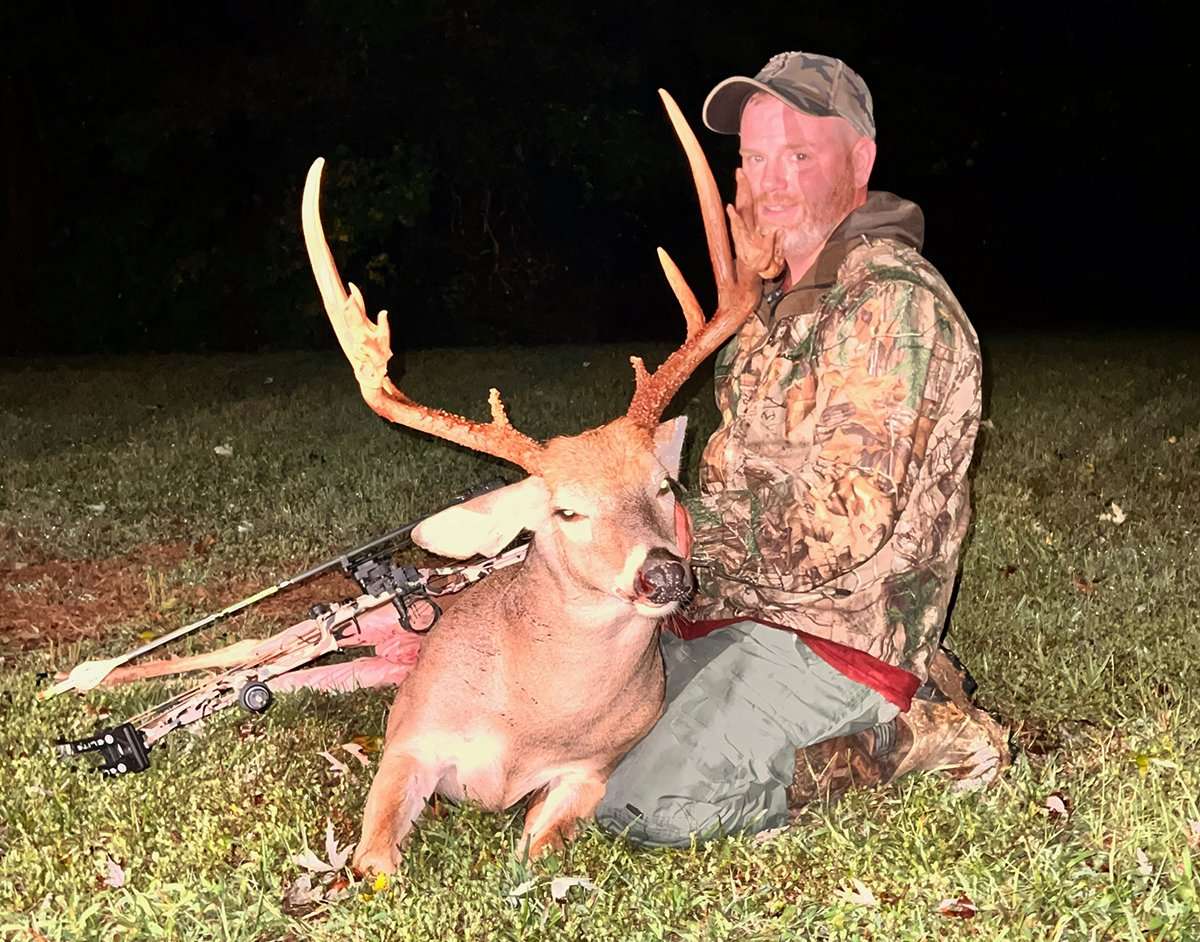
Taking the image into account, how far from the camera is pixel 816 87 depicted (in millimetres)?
3836

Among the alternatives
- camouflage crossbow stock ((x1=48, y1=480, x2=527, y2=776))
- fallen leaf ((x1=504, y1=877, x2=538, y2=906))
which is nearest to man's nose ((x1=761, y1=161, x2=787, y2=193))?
camouflage crossbow stock ((x1=48, y1=480, x2=527, y2=776))

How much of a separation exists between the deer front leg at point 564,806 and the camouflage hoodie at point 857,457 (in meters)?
0.62

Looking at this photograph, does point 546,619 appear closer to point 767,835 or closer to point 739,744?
point 739,744

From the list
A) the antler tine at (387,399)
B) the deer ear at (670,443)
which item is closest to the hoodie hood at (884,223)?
the deer ear at (670,443)

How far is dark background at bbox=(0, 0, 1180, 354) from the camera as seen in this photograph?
20.2m

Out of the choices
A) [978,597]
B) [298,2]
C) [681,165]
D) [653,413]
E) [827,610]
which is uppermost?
[653,413]

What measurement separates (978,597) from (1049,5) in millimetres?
20813

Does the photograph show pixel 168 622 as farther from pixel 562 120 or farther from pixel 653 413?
pixel 562 120

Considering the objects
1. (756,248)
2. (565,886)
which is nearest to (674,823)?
(565,886)

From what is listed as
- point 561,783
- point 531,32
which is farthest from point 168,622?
point 531,32

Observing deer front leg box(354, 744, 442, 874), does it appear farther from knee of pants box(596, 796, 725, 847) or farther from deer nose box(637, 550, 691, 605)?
deer nose box(637, 550, 691, 605)

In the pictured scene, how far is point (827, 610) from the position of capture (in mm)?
3736

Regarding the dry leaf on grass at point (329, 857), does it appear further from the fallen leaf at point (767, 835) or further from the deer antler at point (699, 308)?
the deer antler at point (699, 308)

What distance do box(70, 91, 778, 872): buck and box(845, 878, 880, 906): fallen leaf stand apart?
70 cm
